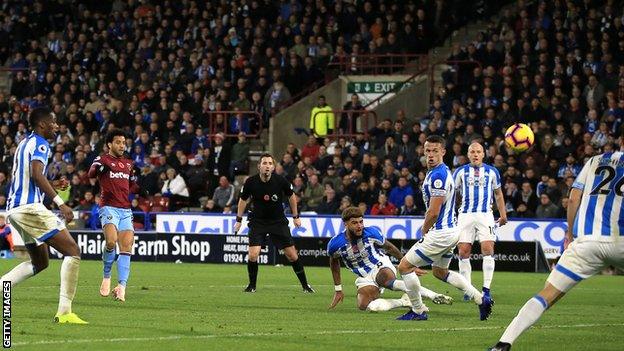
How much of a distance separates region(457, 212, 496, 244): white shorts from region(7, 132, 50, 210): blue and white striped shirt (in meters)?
7.21

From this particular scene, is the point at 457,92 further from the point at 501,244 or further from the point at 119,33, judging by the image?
the point at 119,33

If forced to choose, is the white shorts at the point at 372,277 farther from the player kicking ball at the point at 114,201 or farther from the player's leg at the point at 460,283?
the player kicking ball at the point at 114,201

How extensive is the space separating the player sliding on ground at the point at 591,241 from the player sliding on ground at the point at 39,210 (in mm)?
5052

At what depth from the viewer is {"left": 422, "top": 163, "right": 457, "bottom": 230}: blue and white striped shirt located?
48.0 feet

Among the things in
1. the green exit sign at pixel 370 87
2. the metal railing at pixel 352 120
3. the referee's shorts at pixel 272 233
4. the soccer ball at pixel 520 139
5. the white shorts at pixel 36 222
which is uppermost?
the green exit sign at pixel 370 87

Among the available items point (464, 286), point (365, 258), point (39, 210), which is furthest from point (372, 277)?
point (39, 210)

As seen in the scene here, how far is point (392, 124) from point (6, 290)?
78.5 ft

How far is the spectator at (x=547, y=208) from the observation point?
2742 centimetres

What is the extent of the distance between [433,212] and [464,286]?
4.24 ft

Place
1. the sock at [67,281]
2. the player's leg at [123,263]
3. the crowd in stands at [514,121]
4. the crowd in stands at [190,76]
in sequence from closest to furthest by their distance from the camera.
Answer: the sock at [67,281], the player's leg at [123,263], the crowd in stands at [514,121], the crowd in stands at [190,76]

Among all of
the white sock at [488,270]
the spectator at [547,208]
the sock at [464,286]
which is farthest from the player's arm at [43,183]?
the spectator at [547,208]

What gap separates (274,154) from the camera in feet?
121

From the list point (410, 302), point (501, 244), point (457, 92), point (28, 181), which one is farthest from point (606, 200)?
point (457, 92)

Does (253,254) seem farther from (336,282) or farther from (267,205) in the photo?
(336,282)
